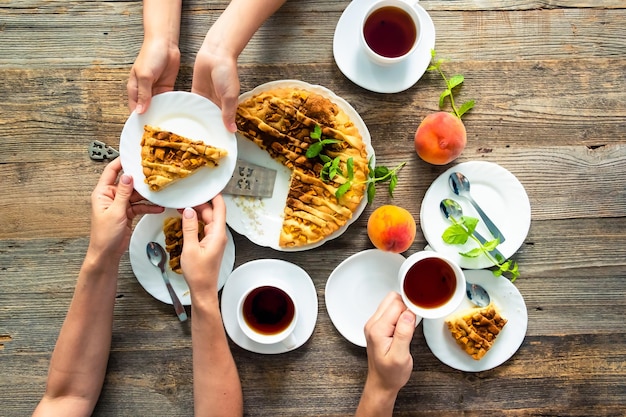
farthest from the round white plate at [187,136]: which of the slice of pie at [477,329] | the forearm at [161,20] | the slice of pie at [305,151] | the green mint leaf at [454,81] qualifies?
the slice of pie at [477,329]

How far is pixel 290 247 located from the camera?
1.77m

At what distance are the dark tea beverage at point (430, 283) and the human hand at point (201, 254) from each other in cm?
61

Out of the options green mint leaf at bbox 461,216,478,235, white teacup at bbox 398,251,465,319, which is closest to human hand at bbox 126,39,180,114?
white teacup at bbox 398,251,465,319

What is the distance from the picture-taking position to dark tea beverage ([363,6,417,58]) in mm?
1729

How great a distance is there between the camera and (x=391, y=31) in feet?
5.74

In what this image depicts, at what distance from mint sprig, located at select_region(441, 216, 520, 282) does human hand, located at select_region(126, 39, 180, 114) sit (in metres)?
1.06

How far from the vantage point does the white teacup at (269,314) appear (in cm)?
172

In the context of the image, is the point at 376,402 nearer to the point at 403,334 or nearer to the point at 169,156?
the point at 403,334

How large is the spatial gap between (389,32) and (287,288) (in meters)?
0.93

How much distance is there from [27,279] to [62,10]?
97 centimetres

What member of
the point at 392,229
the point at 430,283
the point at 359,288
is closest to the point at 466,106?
the point at 392,229

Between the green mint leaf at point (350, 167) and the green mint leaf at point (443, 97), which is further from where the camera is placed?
the green mint leaf at point (443, 97)

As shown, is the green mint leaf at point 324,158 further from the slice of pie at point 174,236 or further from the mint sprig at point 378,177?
the slice of pie at point 174,236

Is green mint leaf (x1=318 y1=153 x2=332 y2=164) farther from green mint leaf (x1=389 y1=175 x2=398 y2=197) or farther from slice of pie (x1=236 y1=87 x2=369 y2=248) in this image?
green mint leaf (x1=389 y1=175 x2=398 y2=197)
